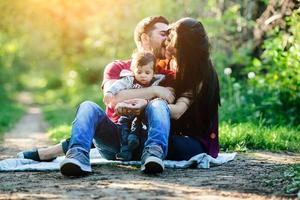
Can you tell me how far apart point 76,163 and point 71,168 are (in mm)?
62

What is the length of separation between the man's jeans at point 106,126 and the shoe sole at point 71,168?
0.22 m

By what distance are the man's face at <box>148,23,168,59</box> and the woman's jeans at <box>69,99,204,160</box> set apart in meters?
0.88

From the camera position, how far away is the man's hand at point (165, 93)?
498 cm

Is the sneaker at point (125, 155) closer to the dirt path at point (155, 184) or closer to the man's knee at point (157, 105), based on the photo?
the dirt path at point (155, 184)

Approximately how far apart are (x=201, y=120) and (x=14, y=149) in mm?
3475

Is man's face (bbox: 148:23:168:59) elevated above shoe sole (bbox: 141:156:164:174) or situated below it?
above

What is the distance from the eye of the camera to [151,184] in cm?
402

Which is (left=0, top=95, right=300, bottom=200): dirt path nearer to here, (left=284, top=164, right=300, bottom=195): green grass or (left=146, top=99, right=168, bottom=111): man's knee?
(left=284, top=164, right=300, bottom=195): green grass

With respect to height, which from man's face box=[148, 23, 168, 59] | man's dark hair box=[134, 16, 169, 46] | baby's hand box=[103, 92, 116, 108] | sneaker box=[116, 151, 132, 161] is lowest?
sneaker box=[116, 151, 132, 161]

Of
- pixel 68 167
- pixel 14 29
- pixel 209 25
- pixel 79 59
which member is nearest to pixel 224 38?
pixel 209 25

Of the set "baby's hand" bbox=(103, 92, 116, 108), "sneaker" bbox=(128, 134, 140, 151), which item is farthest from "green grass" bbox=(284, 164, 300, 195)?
"baby's hand" bbox=(103, 92, 116, 108)

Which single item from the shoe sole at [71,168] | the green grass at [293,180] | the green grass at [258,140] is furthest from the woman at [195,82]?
the green grass at [258,140]

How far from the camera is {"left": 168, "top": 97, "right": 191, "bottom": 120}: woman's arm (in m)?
4.86

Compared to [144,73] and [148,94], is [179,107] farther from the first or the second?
[144,73]
